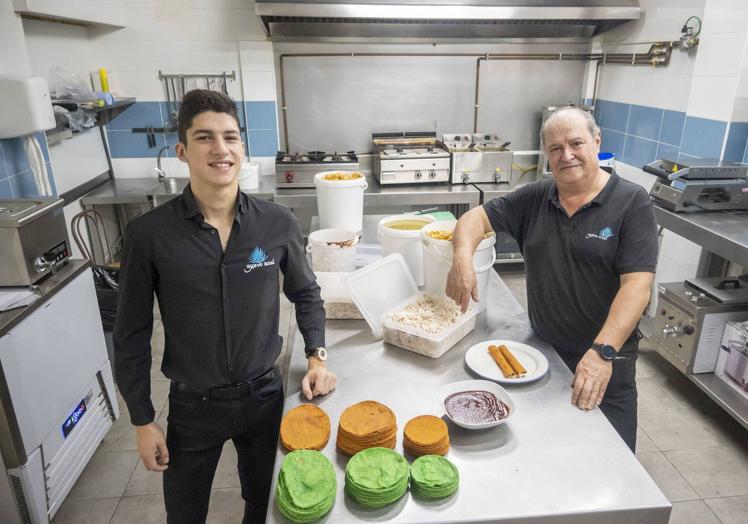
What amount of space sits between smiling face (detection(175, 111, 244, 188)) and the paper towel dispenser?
168 cm

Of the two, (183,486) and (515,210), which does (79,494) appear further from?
(515,210)

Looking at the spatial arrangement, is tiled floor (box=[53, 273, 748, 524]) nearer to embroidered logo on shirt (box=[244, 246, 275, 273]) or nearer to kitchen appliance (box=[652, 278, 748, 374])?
kitchen appliance (box=[652, 278, 748, 374])

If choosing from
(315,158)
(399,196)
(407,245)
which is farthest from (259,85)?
(407,245)

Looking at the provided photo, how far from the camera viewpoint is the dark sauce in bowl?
1.34m

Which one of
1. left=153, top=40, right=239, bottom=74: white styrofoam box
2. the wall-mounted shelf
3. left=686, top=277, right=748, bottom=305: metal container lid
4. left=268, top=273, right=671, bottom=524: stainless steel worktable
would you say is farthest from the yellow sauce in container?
left=153, top=40, right=239, bottom=74: white styrofoam box

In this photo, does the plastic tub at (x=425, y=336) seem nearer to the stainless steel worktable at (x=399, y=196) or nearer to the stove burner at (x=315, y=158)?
the stainless steel worktable at (x=399, y=196)

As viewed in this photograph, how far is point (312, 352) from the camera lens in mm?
1607

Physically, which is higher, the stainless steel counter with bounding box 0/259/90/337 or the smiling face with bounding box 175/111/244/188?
Answer: the smiling face with bounding box 175/111/244/188

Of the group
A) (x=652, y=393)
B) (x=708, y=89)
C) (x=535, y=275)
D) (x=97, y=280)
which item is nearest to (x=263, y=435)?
(x=535, y=275)

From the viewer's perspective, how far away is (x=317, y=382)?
1499 mm

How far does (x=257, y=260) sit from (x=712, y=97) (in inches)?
116

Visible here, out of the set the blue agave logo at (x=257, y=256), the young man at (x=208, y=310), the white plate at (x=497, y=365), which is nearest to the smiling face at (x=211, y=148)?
the young man at (x=208, y=310)

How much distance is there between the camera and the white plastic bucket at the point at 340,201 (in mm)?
2500

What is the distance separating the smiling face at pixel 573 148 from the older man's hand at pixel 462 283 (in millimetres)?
416
